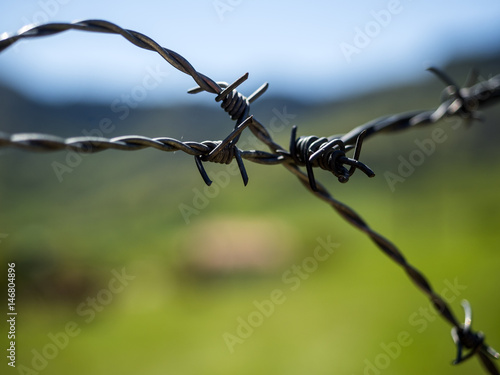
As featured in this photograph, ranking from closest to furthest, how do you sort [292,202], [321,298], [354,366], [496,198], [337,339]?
[354,366], [337,339], [321,298], [496,198], [292,202]

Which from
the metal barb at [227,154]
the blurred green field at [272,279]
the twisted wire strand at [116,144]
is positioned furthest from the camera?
the blurred green field at [272,279]

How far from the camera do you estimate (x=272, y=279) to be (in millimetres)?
13391

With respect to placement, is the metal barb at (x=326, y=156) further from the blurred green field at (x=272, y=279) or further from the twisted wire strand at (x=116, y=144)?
the blurred green field at (x=272, y=279)

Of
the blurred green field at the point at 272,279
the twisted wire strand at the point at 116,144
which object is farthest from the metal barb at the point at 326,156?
the blurred green field at the point at 272,279

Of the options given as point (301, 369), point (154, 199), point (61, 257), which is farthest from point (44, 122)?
point (301, 369)

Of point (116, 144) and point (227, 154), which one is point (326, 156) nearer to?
point (227, 154)

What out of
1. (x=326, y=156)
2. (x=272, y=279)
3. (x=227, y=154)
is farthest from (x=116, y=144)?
(x=272, y=279)

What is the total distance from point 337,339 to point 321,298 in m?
2.54

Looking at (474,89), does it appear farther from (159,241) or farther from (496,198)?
(159,241)

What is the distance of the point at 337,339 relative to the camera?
23.0 ft

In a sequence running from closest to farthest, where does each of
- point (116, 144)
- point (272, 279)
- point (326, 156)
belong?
point (116, 144)
point (326, 156)
point (272, 279)

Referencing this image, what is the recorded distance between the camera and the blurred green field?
6676mm

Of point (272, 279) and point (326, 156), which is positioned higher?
point (326, 156)

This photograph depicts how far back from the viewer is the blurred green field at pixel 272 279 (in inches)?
263
